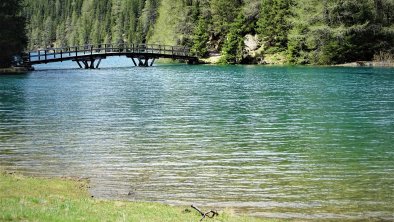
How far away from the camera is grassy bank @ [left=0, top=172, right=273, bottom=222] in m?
9.76

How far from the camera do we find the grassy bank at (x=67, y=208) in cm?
976

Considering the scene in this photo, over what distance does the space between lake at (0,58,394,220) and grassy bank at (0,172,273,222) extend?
1192mm

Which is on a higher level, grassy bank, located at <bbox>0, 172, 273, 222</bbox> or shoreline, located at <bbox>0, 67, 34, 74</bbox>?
shoreline, located at <bbox>0, 67, 34, 74</bbox>

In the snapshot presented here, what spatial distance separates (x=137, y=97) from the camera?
42.0 metres

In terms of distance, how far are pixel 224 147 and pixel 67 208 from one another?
1116cm

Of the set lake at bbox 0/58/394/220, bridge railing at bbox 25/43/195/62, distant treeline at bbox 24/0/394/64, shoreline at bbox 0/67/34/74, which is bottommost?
lake at bbox 0/58/394/220

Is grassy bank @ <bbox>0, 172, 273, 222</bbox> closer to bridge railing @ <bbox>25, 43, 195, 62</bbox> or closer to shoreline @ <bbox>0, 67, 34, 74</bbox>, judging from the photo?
→ bridge railing @ <bbox>25, 43, 195, 62</bbox>

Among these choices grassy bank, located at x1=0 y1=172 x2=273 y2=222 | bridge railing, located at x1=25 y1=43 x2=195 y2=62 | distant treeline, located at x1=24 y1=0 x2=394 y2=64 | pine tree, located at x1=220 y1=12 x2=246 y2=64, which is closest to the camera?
grassy bank, located at x1=0 y1=172 x2=273 y2=222

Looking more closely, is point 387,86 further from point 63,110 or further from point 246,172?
point 246,172

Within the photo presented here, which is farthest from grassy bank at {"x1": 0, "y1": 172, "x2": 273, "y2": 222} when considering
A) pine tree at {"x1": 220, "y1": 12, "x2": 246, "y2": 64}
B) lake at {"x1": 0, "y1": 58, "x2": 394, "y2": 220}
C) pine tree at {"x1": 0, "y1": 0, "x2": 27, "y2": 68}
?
pine tree at {"x1": 220, "y1": 12, "x2": 246, "y2": 64}

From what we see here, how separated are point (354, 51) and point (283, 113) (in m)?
52.5

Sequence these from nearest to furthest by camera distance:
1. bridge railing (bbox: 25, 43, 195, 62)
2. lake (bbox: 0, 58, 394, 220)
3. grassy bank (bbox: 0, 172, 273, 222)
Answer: grassy bank (bbox: 0, 172, 273, 222) → lake (bbox: 0, 58, 394, 220) → bridge railing (bbox: 25, 43, 195, 62)

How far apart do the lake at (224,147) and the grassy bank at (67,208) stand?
46.9 inches

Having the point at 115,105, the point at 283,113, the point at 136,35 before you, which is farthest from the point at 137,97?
the point at 136,35
